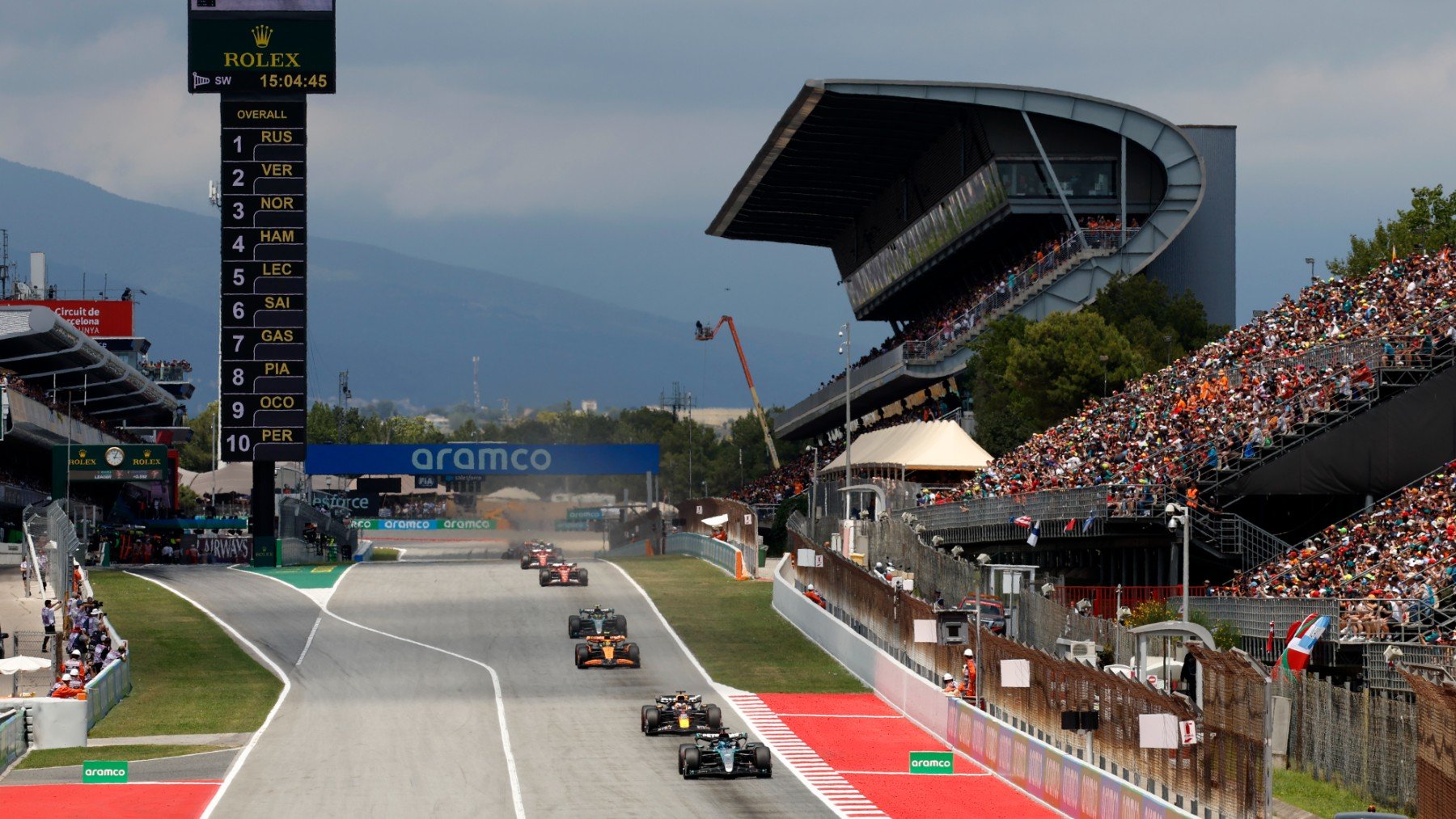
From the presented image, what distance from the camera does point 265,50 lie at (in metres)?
74.2

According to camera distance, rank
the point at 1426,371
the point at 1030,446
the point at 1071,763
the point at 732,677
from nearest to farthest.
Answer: the point at 1071,763 < the point at 732,677 < the point at 1426,371 < the point at 1030,446

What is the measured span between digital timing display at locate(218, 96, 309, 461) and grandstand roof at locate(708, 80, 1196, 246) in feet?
80.4

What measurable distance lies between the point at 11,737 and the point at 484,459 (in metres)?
62.3

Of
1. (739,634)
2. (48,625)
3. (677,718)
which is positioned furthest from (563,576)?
(677,718)

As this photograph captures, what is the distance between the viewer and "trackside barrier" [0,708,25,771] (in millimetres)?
34906

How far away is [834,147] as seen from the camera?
101438 mm

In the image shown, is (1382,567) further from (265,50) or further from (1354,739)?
(265,50)

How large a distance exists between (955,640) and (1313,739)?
11.8m

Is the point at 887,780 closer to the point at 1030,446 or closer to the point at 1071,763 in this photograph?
the point at 1071,763

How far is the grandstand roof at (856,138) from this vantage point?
289 feet

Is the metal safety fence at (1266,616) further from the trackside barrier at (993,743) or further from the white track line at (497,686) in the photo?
the white track line at (497,686)

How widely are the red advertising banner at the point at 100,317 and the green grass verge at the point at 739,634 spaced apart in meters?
87.8

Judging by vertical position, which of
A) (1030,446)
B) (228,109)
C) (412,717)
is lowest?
(412,717)

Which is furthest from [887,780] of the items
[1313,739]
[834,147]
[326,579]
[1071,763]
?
[834,147]
